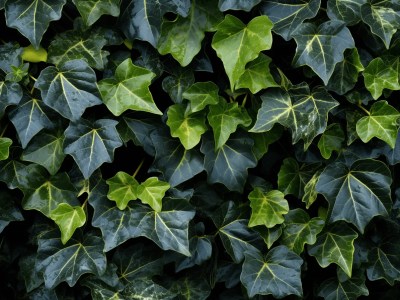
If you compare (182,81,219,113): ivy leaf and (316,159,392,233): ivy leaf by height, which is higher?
(182,81,219,113): ivy leaf

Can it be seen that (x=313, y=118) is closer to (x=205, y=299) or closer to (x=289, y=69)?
(x=289, y=69)

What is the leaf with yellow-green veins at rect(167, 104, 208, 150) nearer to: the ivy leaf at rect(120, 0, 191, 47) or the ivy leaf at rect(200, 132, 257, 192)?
the ivy leaf at rect(200, 132, 257, 192)

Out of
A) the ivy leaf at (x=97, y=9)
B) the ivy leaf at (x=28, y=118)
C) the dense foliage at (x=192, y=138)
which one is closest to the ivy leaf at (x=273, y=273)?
the dense foliage at (x=192, y=138)

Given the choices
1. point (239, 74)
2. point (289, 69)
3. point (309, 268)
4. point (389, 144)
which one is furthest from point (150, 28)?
point (309, 268)

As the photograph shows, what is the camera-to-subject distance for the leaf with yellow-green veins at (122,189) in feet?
7.01

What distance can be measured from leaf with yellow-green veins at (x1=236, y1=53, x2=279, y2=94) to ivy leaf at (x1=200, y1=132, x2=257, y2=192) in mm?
188

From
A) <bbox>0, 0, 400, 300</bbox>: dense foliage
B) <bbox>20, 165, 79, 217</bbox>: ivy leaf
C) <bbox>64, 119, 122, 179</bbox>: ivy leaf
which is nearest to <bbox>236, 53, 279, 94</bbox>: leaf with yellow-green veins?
<bbox>0, 0, 400, 300</bbox>: dense foliage

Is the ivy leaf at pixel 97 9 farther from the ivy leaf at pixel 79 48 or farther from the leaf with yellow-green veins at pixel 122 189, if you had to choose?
the leaf with yellow-green veins at pixel 122 189

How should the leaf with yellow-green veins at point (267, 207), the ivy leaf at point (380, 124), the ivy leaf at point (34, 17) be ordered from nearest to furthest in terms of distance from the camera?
the ivy leaf at point (34, 17)
the ivy leaf at point (380, 124)
the leaf with yellow-green veins at point (267, 207)

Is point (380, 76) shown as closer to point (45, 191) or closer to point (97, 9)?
point (97, 9)

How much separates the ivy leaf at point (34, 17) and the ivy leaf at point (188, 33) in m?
0.35

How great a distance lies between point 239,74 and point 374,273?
930 mm

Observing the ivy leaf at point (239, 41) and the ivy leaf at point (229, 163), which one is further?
the ivy leaf at point (229, 163)

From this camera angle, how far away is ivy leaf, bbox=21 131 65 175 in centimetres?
212
